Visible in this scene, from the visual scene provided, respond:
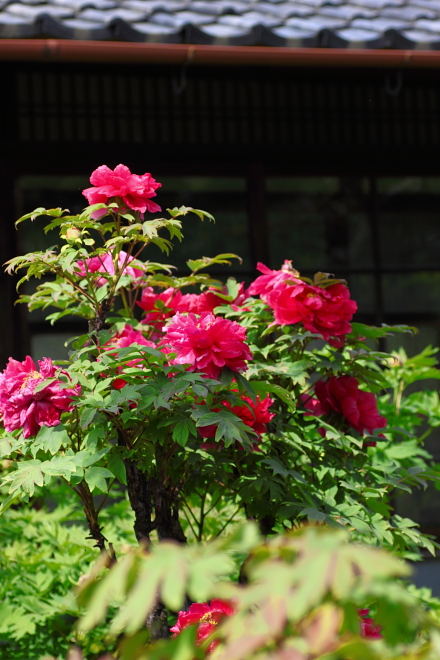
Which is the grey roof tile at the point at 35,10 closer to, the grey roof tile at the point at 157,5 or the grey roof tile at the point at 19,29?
the grey roof tile at the point at 19,29

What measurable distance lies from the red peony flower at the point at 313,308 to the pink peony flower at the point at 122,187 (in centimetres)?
42

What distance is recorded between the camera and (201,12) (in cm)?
398

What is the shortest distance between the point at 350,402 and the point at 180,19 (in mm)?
2604

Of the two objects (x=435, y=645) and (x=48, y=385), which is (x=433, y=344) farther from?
(x=435, y=645)

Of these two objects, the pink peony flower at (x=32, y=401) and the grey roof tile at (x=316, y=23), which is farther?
the grey roof tile at (x=316, y=23)

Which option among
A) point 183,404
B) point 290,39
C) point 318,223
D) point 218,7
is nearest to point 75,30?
point 218,7

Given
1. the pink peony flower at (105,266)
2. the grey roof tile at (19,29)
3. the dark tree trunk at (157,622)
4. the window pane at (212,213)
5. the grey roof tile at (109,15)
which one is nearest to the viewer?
the dark tree trunk at (157,622)

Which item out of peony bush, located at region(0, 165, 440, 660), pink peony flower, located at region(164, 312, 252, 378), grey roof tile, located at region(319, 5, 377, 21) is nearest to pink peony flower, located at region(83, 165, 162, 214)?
peony bush, located at region(0, 165, 440, 660)

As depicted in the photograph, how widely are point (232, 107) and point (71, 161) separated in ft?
3.32

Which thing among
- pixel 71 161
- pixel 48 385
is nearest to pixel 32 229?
pixel 71 161

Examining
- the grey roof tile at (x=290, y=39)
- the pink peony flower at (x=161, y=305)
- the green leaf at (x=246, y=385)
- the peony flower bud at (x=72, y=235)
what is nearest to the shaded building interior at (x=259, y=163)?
the grey roof tile at (x=290, y=39)

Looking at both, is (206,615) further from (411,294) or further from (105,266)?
(411,294)

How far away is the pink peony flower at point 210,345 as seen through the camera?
1.65 metres

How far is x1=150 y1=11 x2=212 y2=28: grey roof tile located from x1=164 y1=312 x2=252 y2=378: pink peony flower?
243cm
